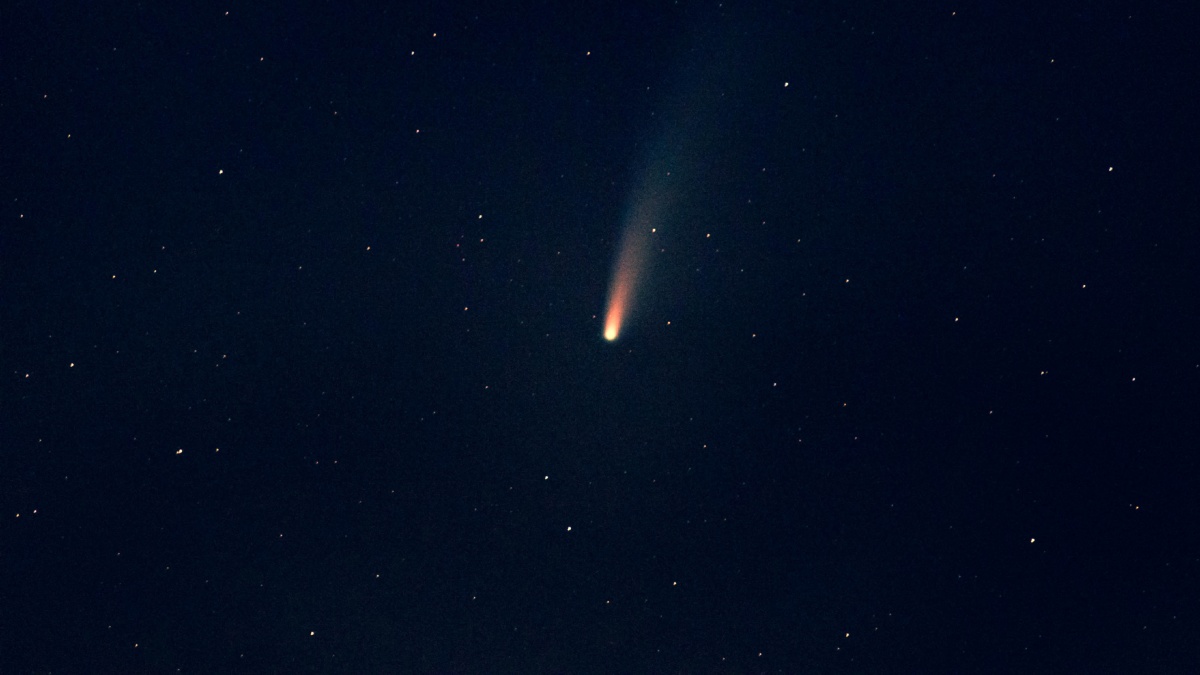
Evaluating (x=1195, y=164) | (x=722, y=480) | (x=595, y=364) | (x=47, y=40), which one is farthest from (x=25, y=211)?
(x=1195, y=164)

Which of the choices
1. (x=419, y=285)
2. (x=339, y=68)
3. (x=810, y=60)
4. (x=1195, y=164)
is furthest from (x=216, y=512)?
(x=1195, y=164)

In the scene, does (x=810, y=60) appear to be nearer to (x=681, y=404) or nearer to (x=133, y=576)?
(x=681, y=404)

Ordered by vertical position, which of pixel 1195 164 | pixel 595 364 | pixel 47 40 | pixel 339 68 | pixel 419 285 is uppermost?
pixel 47 40

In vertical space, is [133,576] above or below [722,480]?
above

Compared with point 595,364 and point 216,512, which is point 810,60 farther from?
point 216,512
